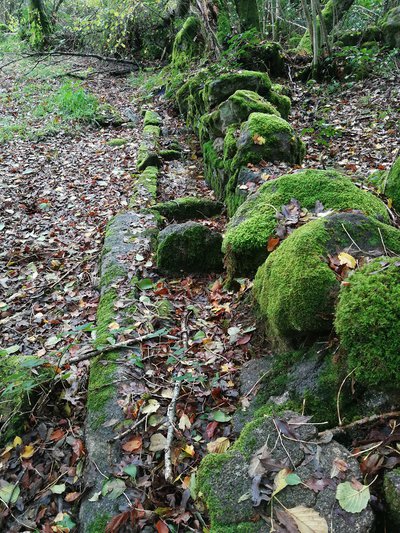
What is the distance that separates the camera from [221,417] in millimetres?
2855

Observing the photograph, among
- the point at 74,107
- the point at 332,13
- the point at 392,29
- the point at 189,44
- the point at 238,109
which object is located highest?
the point at 332,13

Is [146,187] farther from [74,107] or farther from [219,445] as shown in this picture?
[74,107]

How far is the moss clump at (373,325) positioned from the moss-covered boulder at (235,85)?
613cm

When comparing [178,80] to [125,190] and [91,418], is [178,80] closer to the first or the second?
[125,190]

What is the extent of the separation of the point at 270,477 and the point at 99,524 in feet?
3.60

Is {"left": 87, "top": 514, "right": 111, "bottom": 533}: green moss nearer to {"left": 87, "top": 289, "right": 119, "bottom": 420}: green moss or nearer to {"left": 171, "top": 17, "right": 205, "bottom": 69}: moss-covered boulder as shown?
{"left": 87, "top": 289, "right": 119, "bottom": 420}: green moss

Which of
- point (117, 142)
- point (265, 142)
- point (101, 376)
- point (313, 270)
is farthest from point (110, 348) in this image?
point (117, 142)

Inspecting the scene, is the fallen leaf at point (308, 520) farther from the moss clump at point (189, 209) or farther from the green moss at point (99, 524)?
the moss clump at point (189, 209)

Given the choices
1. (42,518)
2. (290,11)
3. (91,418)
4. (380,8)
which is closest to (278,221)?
(91,418)

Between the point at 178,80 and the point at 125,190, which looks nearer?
the point at 125,190

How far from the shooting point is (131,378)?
3.25 metres

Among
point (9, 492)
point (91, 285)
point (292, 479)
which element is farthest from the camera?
point (91, 285)

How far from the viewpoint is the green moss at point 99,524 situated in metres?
2.34

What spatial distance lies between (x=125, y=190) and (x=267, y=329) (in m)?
5.01
